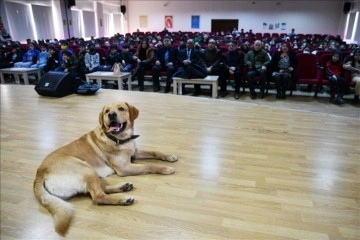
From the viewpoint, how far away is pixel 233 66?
5660 mm

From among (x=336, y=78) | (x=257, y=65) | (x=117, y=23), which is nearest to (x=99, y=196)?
(x=257, y=65)

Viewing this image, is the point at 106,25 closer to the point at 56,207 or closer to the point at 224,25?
the point at 224,25

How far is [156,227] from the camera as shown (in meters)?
1.57

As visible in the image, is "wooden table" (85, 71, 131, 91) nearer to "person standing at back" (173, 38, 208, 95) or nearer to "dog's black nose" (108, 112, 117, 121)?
"person standing at back" (173, 38, 208, 95)

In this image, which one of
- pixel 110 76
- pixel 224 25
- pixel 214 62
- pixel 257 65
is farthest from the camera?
pixel 224 25

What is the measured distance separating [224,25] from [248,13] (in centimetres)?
159

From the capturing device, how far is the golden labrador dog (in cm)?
165

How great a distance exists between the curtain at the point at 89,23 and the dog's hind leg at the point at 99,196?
14.2m

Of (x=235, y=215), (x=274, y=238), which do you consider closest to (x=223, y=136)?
(x=235, y=215)

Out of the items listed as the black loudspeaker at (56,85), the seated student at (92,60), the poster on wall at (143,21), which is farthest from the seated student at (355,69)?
the poster on wall at (143,21)

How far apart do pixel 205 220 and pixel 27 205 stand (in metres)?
1.17

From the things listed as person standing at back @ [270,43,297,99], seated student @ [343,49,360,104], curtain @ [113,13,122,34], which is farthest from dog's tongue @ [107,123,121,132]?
curtain @ [113,13,122,34]

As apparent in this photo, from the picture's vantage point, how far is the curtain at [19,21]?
992cm

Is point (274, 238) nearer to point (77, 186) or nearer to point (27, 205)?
point (77, 186)
